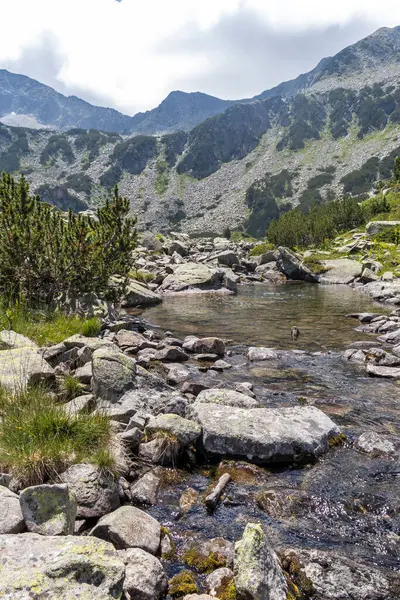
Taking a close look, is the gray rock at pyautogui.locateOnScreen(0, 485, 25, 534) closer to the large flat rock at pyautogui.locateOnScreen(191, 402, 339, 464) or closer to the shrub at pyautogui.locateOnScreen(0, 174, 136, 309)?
the large flat rock at pyautogui.locateOnScreen(191, 402, 339, 464)

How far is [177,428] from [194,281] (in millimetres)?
30048

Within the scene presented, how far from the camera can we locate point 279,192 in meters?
180

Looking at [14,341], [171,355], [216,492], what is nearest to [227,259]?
[171,355]

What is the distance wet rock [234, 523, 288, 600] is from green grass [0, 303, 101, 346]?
9310 millimetres

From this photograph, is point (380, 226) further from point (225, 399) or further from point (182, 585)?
point (182, 585)

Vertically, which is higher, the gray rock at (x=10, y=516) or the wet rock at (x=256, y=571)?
the gray rock at (x=10, y=516)

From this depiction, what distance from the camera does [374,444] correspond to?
24.7 ft

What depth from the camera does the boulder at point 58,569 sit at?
310cm

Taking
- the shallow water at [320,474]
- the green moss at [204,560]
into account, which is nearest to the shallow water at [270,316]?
the shallow water at [320,474]

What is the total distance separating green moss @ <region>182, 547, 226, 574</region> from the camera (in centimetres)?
461

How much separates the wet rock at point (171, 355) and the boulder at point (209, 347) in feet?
3.43

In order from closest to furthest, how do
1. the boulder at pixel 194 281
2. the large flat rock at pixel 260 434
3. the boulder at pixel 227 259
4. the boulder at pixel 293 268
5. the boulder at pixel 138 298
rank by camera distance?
the large flat rock at pixel 260 434 < the boulder at pixel 138 298 < the boulder at pixel 194 281 < the boulder at pixel 293 268 < the boulder at pixel 227 259

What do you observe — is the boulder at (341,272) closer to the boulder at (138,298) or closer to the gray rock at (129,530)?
the boulder at (138,298)

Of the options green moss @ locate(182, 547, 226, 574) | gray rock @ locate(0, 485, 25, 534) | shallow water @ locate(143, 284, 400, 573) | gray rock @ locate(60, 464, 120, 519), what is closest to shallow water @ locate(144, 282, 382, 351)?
shallow water @ locate(143, 284, 400, 573)
